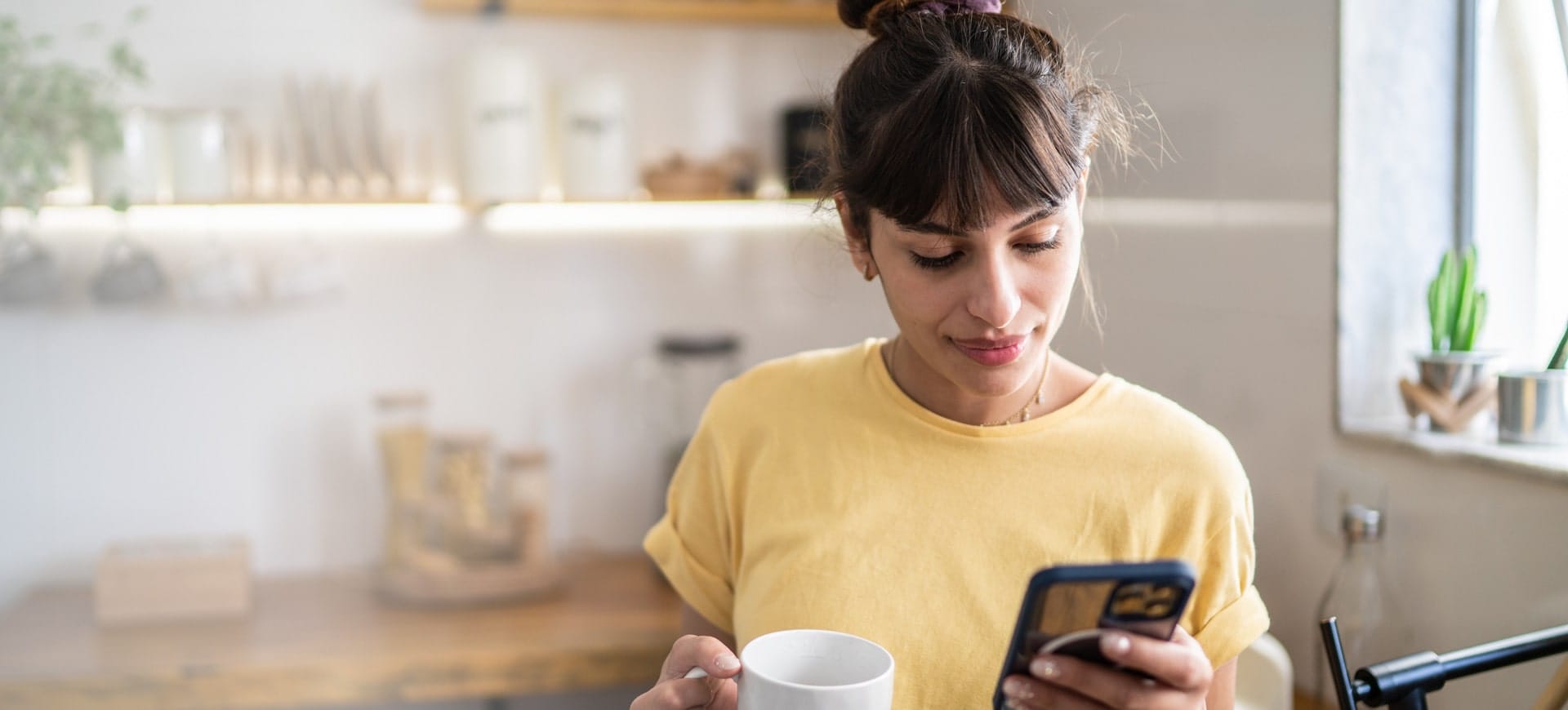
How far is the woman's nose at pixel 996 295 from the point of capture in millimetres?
770

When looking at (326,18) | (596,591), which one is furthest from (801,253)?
(326,18)

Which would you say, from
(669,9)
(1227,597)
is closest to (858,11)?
(1227,597)

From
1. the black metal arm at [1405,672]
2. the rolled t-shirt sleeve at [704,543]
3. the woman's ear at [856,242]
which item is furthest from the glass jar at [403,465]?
the black metal arm at [1405,672]

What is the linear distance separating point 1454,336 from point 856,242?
785 millimetres

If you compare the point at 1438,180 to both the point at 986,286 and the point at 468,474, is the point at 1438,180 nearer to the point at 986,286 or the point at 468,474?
the point at 986,286

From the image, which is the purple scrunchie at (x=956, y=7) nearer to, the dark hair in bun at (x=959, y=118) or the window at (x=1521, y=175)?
the dark hair in bun at (x=959, y=118)

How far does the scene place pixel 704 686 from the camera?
71 centimetres

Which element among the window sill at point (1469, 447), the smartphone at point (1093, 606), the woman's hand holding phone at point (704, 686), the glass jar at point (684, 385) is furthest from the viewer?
the glass jar at point (684, 385)

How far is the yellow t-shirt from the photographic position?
846mm

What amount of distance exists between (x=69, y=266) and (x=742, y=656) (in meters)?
1.97

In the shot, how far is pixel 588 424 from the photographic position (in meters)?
2.36

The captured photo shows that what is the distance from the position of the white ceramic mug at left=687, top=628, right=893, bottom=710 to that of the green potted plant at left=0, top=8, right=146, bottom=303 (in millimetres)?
1708

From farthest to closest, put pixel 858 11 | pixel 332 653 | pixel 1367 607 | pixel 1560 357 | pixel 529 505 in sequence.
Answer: pixel 529 505 → pixel 332 653 → pixel 1367 607 → pixel 1560 357 → pixel 858 11

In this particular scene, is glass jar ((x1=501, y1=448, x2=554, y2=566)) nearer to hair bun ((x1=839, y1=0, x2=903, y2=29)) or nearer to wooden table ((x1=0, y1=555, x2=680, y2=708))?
wooden table ((x1=0, y1=555, x2=680, y2=708))
